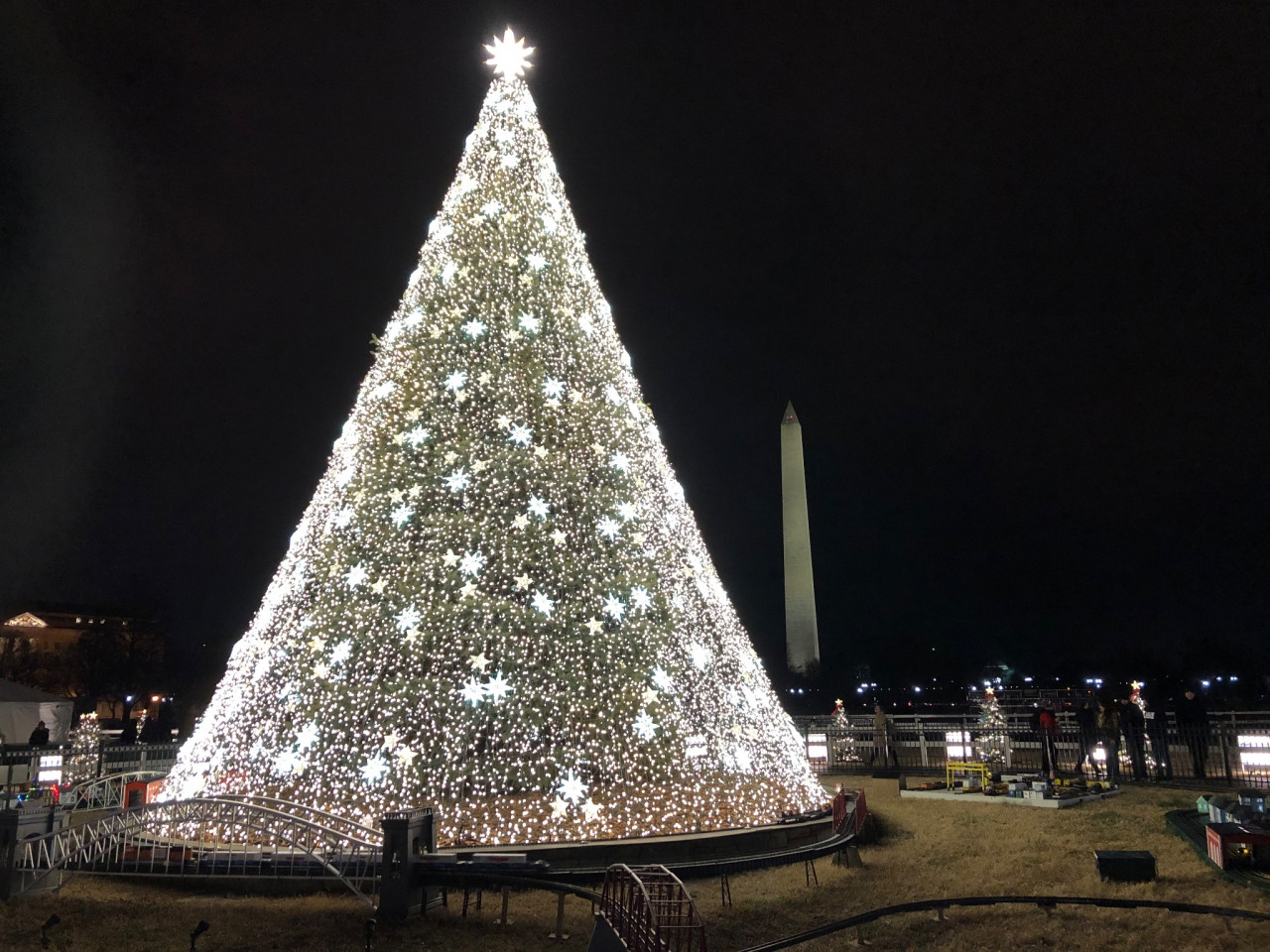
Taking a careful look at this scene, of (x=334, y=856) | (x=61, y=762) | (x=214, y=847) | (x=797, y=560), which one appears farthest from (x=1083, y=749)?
(x=797, y=560)

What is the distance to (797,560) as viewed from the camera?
42625 mm

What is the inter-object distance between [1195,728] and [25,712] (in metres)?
28.3

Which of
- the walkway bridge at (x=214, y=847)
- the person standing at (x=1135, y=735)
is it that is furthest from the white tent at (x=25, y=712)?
the person standing at (x=1135, y=735)

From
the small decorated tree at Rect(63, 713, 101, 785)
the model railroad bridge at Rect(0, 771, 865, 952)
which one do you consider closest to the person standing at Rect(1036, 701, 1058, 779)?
the model railroad bridge at Rect(0, 771, 865, 952)

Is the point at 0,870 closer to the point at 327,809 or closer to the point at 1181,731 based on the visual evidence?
the point at 327,809

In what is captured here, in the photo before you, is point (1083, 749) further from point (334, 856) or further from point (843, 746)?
point (334, 856)

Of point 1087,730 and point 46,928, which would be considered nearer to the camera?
point 46,928

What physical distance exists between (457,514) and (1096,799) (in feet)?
35.7

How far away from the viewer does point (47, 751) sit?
17.5 metres

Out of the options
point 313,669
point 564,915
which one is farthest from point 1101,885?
point 313,669

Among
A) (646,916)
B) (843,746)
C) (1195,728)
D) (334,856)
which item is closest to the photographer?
(646,916)

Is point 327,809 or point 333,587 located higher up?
point 333,587

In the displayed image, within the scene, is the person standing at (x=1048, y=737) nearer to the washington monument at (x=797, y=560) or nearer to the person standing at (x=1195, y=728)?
the person standing at (x=1195, y=728)

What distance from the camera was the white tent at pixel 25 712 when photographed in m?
23.3
